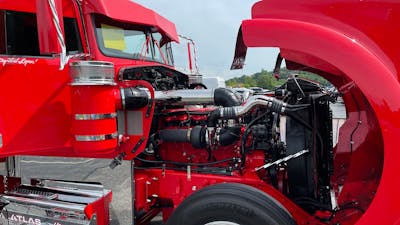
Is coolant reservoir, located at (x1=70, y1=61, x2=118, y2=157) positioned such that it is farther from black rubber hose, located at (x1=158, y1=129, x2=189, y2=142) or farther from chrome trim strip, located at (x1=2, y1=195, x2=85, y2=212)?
black rubber hose, located at (x1=158, y1=129, x2=189, y2=142)

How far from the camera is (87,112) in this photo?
2510mm

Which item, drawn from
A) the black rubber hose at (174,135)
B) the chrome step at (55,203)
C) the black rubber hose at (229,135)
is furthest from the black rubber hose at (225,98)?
the chrome step at (55,203)

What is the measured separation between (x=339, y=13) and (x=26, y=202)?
2.74 meters

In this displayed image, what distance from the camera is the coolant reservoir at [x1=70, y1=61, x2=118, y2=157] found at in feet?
8.07

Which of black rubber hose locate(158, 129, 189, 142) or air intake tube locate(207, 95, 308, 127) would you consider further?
black rubber hose locate(158, 129, 189, 142)

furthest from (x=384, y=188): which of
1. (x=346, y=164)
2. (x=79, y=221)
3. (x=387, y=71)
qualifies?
(x=79, y=221)

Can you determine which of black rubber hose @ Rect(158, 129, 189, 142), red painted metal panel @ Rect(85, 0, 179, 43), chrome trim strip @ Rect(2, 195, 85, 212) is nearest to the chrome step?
chrome trim strip @ Rect(2, 195, 85, 212)

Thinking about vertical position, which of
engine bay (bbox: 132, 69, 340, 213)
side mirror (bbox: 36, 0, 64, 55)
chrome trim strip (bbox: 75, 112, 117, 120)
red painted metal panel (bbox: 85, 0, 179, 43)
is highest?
red painted metal panel (bbox: 85, 0, 179, 43)

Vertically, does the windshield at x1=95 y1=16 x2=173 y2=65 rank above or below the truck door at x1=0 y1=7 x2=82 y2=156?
above

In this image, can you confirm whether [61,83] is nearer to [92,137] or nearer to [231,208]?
[92,137]

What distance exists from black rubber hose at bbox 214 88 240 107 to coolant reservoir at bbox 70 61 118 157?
81cm

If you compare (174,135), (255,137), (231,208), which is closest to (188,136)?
(174,135)

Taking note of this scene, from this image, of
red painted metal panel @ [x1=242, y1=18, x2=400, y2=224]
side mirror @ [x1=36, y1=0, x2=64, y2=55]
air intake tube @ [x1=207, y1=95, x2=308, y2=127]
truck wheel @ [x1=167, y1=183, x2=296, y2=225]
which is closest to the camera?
red painted metal panel @ [x1=242, y1=18, x2=400, y2=224]

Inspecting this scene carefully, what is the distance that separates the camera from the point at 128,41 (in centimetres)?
349
